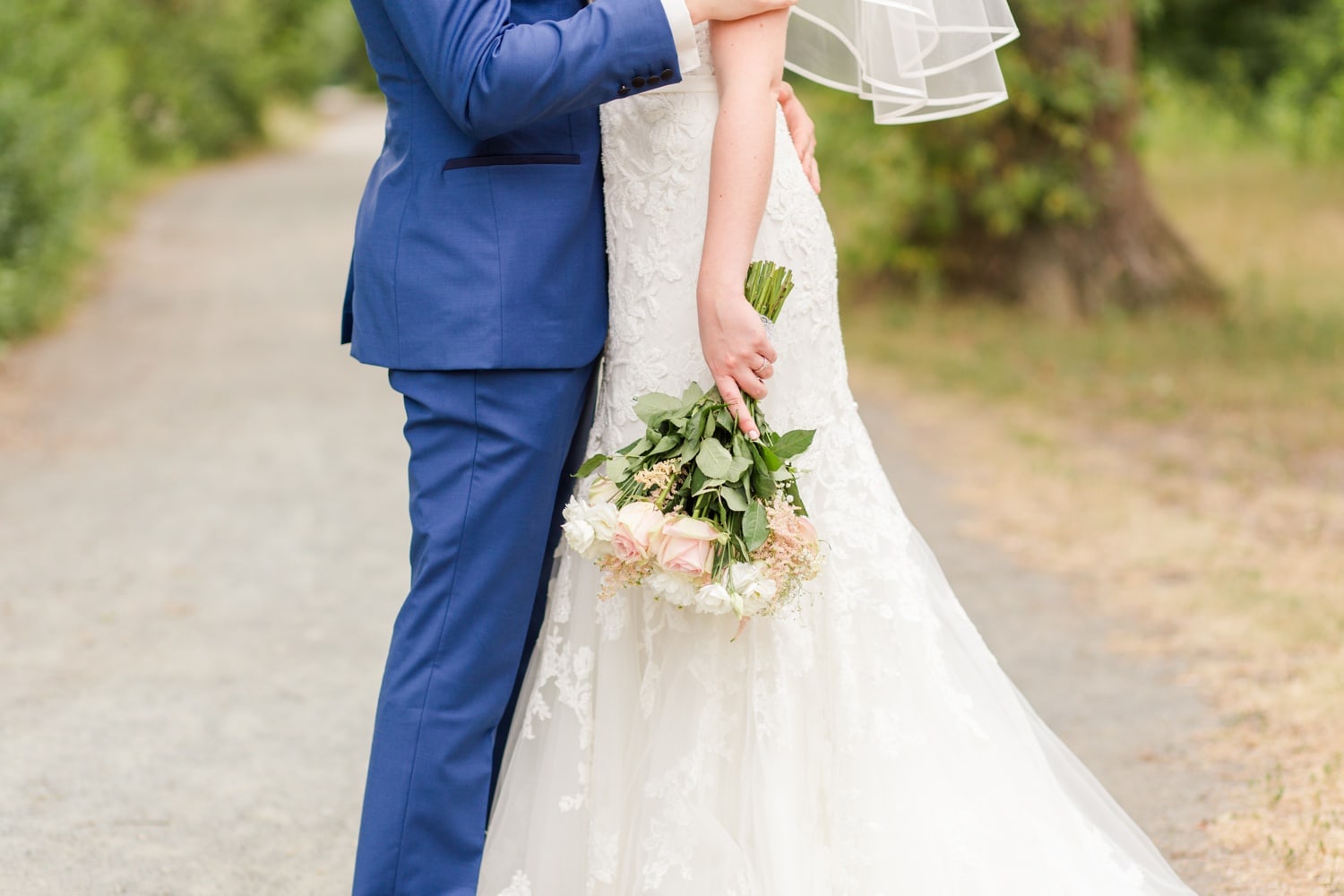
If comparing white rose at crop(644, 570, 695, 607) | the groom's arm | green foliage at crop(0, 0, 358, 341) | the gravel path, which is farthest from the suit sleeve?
green foliage at crop(0, 0, 358, 341)

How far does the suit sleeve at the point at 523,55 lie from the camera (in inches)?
84.1

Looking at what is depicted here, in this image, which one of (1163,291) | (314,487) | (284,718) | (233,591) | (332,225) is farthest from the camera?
A: (332,225)

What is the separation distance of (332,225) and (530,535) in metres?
15.4

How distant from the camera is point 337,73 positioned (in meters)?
67.4

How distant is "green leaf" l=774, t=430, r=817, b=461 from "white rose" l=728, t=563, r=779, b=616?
210mm

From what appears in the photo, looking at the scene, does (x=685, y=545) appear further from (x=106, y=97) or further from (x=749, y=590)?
(x=106, y=97)

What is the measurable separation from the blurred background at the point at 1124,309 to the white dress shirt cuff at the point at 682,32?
2.12m

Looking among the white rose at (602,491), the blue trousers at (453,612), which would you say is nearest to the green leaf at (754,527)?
the white rose at (602,491)

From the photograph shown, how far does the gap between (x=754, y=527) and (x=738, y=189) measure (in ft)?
1.79

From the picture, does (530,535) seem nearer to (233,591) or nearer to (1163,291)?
(233,591)

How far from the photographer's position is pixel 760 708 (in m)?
2.50

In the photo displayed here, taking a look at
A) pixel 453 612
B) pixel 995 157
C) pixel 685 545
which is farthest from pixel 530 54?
pixel 995 157

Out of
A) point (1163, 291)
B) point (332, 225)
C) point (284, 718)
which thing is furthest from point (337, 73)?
point (284, 718)

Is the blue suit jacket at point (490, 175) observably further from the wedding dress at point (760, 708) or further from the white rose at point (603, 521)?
the white rose at point (603, 521)
